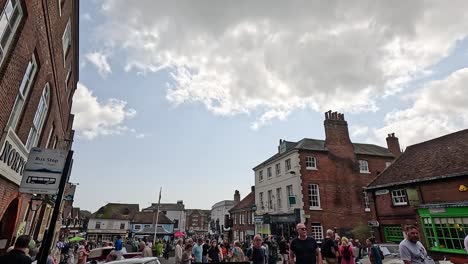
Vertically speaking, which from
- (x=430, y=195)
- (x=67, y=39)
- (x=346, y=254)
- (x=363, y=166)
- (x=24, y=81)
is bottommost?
(x=346, y=254)

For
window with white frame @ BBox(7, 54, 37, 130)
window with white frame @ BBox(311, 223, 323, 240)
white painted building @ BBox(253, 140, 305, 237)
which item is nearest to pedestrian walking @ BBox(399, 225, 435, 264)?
window with white frame @ BBox(7, 54, 37, 130)

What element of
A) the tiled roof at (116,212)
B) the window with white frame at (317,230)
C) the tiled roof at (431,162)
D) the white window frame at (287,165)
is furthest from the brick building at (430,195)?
the tiled roof at (116,212)

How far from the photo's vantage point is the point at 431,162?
18391mm

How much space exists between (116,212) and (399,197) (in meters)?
59.0

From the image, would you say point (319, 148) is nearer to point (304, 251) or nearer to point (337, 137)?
point (337, 137)

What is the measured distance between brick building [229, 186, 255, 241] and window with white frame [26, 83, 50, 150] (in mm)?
25802

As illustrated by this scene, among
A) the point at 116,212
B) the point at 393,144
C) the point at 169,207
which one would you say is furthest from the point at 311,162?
the point at 169,207

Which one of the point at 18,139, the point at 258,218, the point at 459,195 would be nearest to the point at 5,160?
the point at 18,139

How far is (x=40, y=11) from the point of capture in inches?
286

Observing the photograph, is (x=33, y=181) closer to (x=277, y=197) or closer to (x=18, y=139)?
(x=18, y=139)

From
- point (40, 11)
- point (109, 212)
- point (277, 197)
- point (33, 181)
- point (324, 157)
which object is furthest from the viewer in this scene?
point (109, 212)

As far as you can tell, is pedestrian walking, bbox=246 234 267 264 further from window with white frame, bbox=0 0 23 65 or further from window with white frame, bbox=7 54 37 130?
window with white frame, bbox=0 0 23 65

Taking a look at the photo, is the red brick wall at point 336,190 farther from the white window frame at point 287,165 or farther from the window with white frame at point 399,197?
the window with white frame at point 399,197

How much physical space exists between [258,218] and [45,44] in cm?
2359
